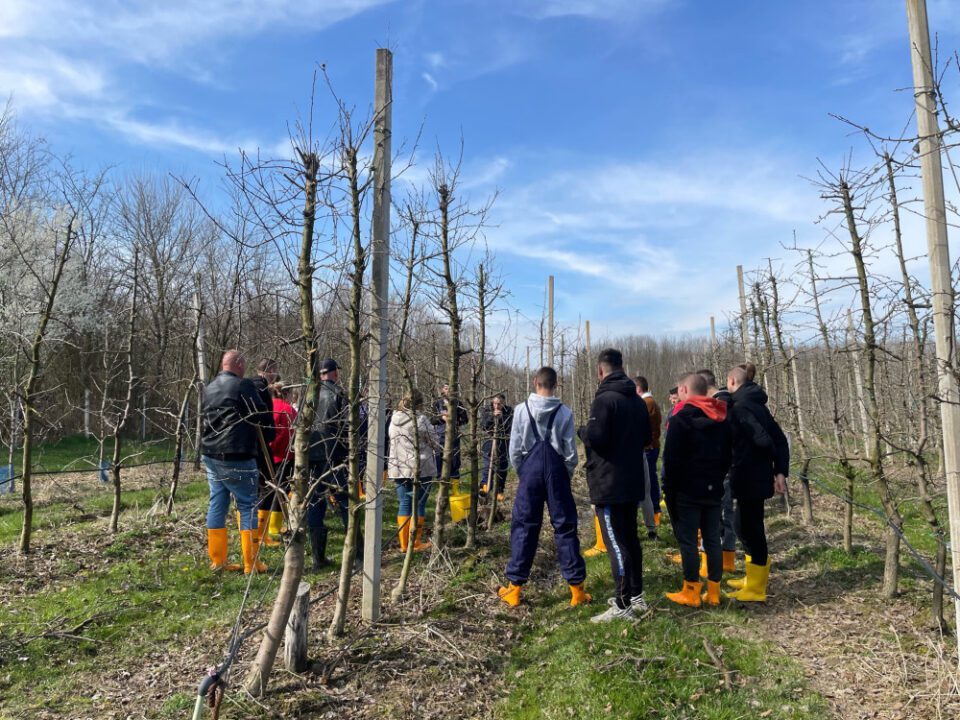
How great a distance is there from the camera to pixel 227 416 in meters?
5.46

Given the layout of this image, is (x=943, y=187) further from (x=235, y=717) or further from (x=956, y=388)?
(x=235, y=717)

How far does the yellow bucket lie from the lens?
7297mm

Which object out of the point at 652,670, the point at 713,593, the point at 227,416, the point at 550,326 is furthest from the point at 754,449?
the point at 550,326

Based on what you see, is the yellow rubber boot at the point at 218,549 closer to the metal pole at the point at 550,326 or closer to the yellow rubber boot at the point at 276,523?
the yellow rubber boot at the point at 276,523

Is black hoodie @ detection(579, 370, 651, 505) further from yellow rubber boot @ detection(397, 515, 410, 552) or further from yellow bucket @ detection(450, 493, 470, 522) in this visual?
yellow bucket @ detection(450, 493, 470, 522)

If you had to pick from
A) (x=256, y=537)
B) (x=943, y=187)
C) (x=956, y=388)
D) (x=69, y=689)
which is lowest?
(x=69, y=689)

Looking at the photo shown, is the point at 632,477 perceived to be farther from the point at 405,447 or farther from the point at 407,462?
the point at 405,447

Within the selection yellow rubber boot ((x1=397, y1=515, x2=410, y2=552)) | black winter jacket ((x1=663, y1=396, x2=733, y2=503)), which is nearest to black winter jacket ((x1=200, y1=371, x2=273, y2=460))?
yellow rubber boot ((x1=397, y1=515, x2=410, y2=552))

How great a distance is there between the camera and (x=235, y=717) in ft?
11.0

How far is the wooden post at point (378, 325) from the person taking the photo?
435cm

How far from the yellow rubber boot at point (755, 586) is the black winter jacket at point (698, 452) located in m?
0.88

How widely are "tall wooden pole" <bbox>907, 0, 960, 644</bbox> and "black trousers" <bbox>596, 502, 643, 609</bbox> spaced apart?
6.51 feet

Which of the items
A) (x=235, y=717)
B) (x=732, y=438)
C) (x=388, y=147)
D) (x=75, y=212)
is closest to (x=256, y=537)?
(x=235, y=717)

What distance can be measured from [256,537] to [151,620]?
159 cm
